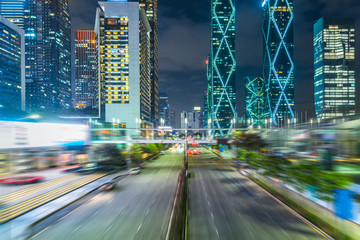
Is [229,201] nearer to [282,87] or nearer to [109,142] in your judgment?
[109,142]

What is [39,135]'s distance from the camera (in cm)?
2047

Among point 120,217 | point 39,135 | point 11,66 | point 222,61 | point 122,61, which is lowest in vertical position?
point 120,217

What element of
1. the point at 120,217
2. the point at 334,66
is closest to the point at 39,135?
the point at 120,217

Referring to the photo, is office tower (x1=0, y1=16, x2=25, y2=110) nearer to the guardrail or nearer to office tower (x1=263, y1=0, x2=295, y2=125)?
the guardrail

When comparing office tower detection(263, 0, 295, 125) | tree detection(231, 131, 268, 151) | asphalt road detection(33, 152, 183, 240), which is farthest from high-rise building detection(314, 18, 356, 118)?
asphalt road detection(33, 152, 183, 240)

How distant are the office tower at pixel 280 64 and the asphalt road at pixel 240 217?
145 meters

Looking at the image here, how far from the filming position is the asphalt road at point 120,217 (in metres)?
Answer: 11.0

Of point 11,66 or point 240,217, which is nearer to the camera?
point 240,217

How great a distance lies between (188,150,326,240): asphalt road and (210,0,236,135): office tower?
14978 cm

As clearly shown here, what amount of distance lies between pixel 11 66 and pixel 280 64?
523 ft

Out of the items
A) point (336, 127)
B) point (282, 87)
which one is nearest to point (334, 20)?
point (282, 87)

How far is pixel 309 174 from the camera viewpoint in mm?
12008

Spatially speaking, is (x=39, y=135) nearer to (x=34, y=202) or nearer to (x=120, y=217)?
(x=34, y=202)

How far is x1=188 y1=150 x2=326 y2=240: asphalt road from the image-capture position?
10.7 meters
